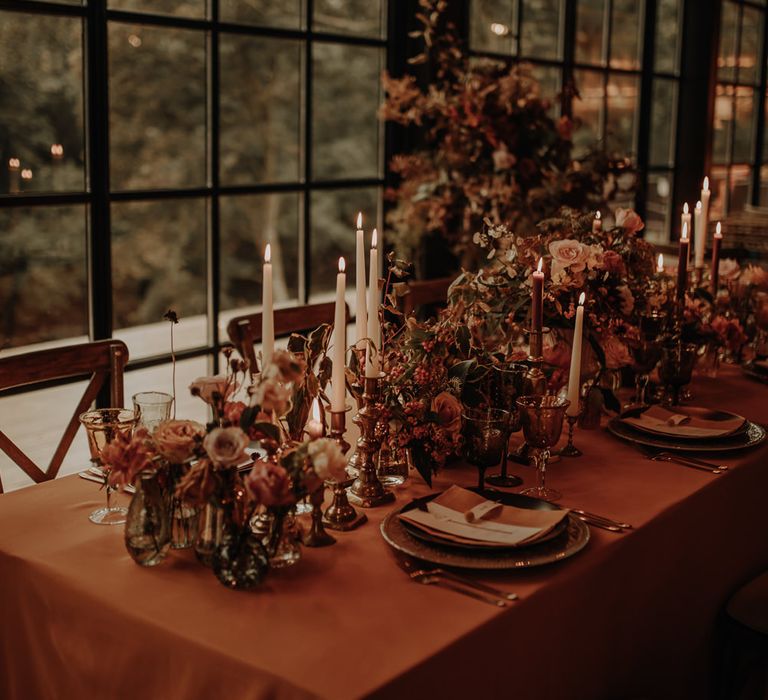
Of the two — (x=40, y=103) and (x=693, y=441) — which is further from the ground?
(x=40, y=103)

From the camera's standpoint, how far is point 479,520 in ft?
5.26

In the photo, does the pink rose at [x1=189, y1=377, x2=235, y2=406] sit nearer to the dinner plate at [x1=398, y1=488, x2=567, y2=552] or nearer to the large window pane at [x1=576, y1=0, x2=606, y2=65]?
the dinner plate at [x1=398, y1=488, x2=567, y2=552]

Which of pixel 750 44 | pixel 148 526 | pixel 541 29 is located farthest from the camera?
pixel 750 44

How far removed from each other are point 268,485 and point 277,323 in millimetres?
1413

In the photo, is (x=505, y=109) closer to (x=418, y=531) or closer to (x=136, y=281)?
(x=136, y=281)

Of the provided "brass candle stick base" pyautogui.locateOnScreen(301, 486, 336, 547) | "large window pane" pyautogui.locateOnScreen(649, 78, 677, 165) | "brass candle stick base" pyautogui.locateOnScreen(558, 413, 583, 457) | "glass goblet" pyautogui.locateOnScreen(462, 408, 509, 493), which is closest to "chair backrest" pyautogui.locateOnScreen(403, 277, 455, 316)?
"brass candle stick base" pyautogui.locateOnScreen(558, 413, 583, 457)

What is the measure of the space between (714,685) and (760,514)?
345mm

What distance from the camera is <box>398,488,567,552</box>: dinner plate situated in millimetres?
1498

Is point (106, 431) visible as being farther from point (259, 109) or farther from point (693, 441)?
point (259, 109)

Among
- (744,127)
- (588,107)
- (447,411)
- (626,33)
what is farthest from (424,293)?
(744,127)

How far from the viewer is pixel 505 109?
3.60 metres

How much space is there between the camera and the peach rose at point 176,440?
1.43 metres

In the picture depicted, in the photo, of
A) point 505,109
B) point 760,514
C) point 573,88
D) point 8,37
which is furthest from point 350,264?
point 760,514

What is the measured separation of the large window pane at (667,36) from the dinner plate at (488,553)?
4.39 metres
